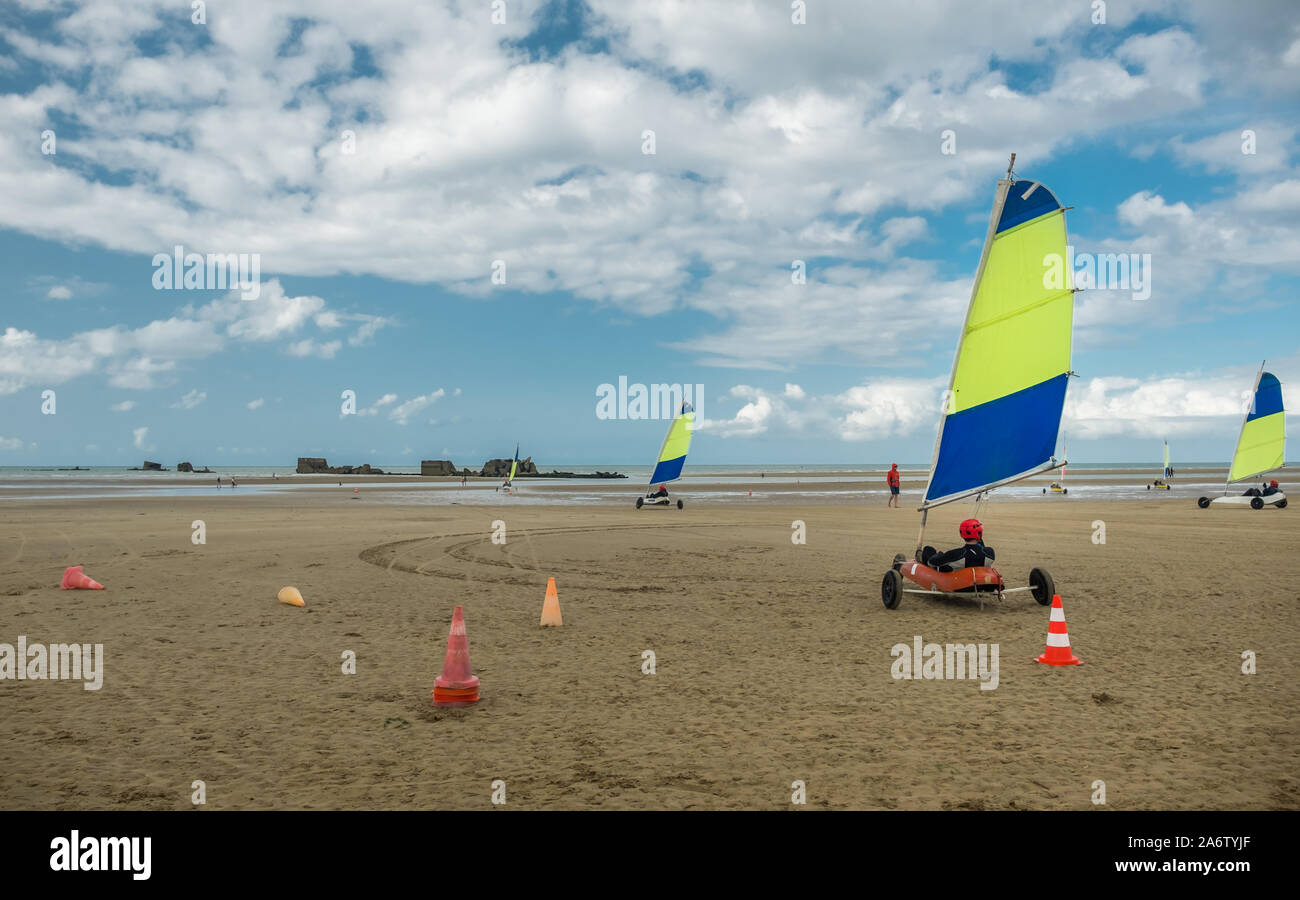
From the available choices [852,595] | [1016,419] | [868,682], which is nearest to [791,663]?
[868,682]

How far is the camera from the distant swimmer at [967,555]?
10.8 metres

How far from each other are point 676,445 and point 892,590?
84.0ft

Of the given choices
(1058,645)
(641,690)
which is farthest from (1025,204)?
(641,690)

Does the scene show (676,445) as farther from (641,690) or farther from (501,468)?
(501,468)

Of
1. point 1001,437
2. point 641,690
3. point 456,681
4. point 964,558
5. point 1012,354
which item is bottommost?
point 641,690

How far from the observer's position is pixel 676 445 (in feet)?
118

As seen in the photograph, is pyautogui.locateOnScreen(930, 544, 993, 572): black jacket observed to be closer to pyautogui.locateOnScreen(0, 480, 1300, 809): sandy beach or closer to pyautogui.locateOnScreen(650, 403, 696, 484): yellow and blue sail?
pyautogui.locateOnScreen(0, 480, 1300, 809): sandy beach

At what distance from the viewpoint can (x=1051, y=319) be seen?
11938 millimetres

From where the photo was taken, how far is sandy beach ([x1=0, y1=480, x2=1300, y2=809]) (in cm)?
477

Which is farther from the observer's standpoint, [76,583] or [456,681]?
[76,583]

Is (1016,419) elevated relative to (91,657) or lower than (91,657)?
elevated

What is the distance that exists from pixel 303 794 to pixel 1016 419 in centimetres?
1135

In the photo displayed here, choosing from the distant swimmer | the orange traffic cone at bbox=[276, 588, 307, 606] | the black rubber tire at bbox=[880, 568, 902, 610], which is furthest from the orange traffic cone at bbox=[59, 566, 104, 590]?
the distant swimmer
